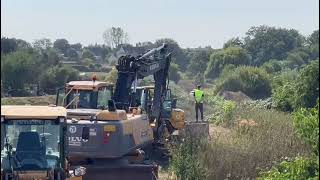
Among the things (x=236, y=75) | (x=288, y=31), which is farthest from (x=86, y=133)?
(x=288, y=31)

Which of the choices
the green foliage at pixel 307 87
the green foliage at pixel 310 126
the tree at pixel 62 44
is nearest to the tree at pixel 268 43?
the tree at pixel 62 44

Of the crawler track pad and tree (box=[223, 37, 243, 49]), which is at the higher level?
tree (box=[223, 37, 243, 49])

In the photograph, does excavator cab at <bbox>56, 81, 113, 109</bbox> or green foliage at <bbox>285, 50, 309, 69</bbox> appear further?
green foliage at <bbox>285, 50, 309, 69</bbox>

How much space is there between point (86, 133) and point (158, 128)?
21.3 feet

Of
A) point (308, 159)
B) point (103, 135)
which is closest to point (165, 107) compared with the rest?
point (103, 135)

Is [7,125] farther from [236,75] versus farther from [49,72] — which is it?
[236,75]

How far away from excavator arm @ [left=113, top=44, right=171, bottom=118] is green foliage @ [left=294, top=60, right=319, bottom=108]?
201 inches

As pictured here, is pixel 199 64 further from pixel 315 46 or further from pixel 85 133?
pixel 85 133

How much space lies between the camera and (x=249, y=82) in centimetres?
5291

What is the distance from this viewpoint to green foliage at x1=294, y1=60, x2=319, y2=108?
22.8m

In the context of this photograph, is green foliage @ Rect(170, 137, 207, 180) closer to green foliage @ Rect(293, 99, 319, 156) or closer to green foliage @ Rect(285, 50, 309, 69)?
green foliage @ Rect(293, 99, 319, 156)

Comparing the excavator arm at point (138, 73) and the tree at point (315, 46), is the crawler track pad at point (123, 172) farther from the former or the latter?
the tree at point (315, 46)

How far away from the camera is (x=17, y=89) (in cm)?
3931

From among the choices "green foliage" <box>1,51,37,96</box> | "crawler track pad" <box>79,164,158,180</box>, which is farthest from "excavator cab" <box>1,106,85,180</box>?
"green foliage" <box>1,51,37,96</box>
